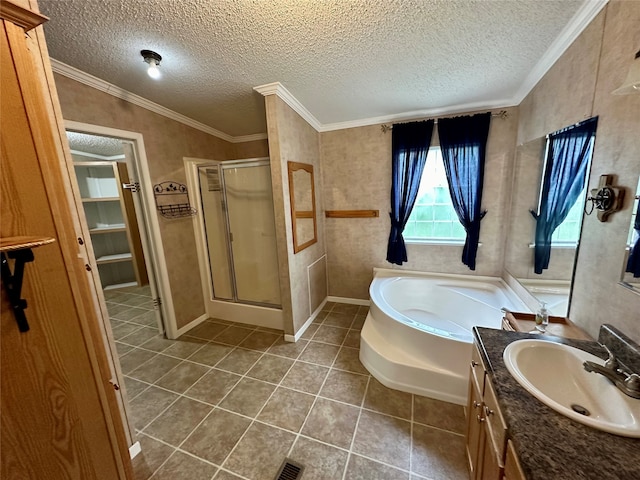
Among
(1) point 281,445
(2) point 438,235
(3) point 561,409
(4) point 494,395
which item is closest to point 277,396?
(1) point 281,445

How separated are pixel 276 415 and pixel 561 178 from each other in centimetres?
263

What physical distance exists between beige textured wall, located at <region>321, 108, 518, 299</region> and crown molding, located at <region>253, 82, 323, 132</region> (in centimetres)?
50

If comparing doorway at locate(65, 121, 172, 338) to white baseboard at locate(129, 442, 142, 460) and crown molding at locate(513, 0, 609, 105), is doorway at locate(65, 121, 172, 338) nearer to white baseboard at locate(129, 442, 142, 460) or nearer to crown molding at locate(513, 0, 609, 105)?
white baseboard at locate(129, 442, 142, 460)

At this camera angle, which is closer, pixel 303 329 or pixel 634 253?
pixel 634 253

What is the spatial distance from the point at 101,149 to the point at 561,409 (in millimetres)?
5620

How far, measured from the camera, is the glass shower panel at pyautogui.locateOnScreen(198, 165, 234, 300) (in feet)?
9.46

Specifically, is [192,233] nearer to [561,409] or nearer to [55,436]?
[55,436]

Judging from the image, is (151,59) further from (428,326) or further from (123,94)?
(428,326)

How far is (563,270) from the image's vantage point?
4.94ft

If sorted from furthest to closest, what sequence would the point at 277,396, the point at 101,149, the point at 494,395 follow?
the point at 101,149
the point at 277,396
the point at 494,395

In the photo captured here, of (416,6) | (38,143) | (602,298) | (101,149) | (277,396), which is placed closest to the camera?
(38,143)

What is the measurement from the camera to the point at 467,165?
8.55ft

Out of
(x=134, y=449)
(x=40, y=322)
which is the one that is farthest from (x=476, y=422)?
(x=134, y=449)

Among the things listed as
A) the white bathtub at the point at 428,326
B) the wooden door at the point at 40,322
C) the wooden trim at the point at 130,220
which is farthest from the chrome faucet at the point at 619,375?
the wooden trim at the point at 130,220
